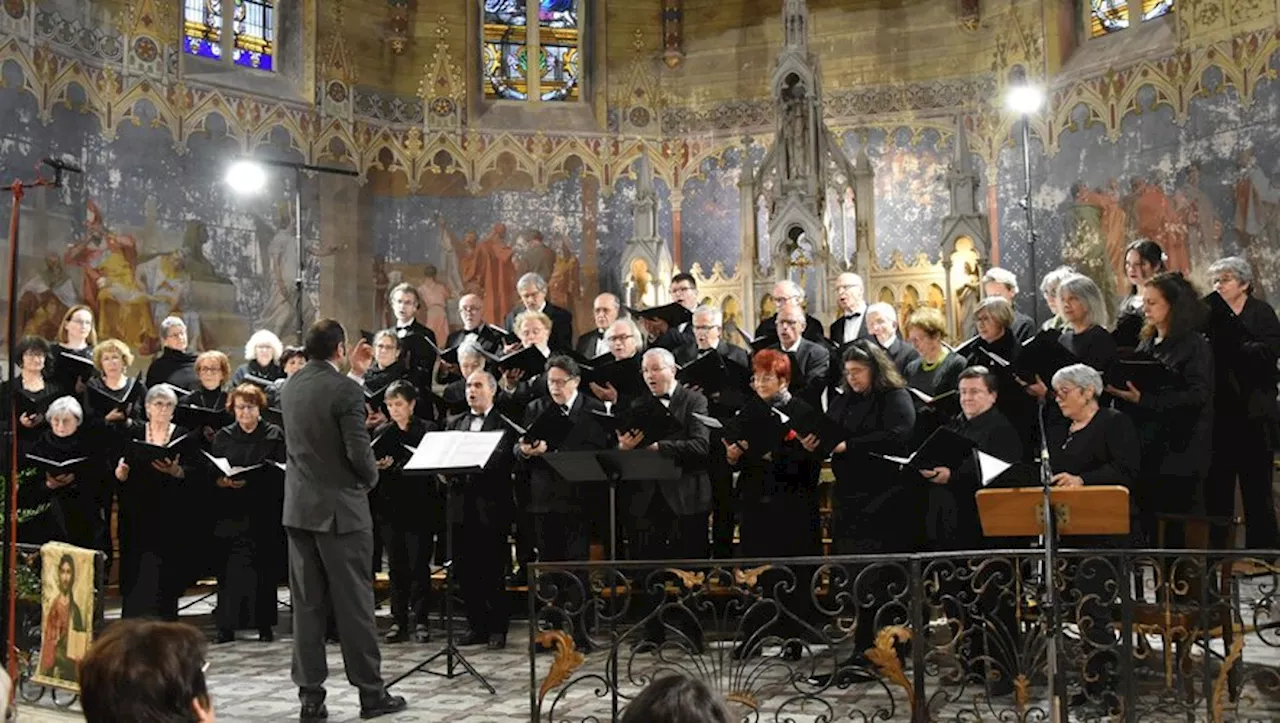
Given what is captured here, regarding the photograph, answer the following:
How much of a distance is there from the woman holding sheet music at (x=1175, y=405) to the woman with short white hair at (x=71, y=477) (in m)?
6.06

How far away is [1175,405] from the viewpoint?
597 cm

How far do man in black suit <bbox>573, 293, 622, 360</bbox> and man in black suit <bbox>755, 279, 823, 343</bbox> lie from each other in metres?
1.00

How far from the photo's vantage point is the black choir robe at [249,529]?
25.8 ft

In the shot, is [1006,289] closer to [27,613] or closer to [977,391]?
[977,391]

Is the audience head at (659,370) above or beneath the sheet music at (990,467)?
above

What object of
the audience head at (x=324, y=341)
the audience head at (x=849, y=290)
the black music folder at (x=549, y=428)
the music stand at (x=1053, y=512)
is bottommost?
the music stand at (x=1053, y=512)

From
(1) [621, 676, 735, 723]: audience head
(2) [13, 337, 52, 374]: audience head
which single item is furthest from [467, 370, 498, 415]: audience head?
(1) [621, 676, 735, 723]: audience head

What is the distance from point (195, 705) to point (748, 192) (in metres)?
13.3

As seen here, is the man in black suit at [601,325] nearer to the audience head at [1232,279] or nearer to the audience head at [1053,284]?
the audience head at [1053,284]

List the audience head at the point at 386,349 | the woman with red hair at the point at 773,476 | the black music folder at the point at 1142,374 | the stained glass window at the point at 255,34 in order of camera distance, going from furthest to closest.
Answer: the stained glass window at the point at 255,34 → the audience head at the point at 386,349 → the woman with red hair at the point at 773,476 → the black music folder at the point at 1142,374

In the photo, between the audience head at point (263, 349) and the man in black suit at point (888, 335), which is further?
the audience head at point (263, 349)

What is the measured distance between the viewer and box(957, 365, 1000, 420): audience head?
6105 mm

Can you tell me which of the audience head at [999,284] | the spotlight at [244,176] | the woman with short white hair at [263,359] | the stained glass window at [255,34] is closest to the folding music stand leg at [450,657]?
the woman with short white hair at [263,359]

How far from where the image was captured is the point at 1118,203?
13.3 metres
